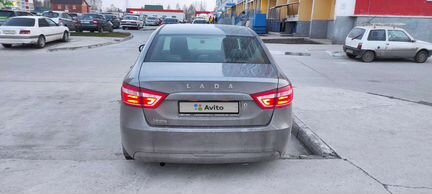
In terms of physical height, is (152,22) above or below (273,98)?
above

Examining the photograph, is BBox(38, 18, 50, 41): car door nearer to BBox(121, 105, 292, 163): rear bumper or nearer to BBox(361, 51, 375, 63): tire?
BBox(361, 51, 375, 63): tire

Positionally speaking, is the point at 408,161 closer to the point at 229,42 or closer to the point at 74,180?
the point at 229,42

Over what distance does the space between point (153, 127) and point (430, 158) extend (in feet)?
11.0

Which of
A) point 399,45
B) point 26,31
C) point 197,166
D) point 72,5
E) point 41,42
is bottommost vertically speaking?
point 197,166

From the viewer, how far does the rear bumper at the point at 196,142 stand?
11.2ft

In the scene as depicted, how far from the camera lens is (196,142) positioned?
3424 mm

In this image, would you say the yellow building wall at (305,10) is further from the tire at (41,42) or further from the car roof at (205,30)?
the car roof at (205,30)

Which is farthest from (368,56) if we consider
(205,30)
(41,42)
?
(41,42)

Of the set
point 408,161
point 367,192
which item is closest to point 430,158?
point 408,161

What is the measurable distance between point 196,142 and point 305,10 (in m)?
30.2

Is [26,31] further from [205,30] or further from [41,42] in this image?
[205,30]

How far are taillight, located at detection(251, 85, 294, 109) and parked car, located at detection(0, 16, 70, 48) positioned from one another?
15.9 metres

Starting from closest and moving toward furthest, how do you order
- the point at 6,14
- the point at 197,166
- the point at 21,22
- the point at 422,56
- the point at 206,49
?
1. the point at 197,166
2. the point at 206,49
3. the point at 422,56
4. the point at 21,22
5. the point at 6,14

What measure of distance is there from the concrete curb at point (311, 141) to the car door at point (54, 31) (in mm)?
16150
